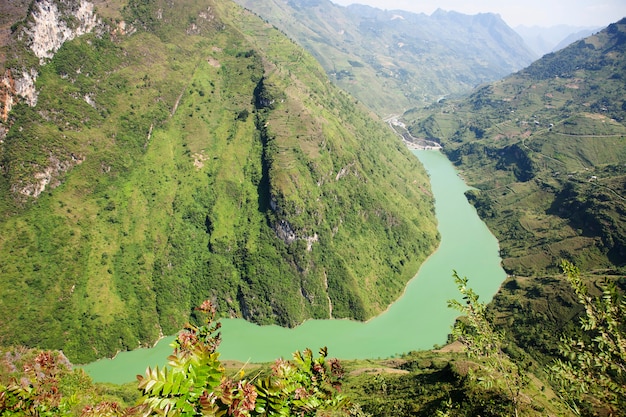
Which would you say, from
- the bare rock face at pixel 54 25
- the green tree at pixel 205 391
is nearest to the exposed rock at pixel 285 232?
the bare rock face at pixel 54 25

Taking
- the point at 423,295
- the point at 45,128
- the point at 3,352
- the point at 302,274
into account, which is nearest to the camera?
the point at 3,352

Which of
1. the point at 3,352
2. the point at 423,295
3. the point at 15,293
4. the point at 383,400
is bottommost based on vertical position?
the point at 383,400

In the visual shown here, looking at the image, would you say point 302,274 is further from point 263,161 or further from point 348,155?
point 348,155

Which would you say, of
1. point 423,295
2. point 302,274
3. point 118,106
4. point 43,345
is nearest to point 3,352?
point 43,345

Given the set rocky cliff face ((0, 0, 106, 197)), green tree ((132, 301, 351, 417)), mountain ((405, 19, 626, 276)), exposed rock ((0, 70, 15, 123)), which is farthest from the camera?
mountain ((405, 19, 626, 276))

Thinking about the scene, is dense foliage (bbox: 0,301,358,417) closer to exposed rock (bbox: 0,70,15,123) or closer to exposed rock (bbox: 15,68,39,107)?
exposed rock (bbox: 0,70,15,123)

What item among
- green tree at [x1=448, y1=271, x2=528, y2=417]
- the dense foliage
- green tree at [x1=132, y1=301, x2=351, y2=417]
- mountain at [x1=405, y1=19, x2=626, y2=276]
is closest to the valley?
mountain at [x1=405, y1=19, x2=626, y2=276]
